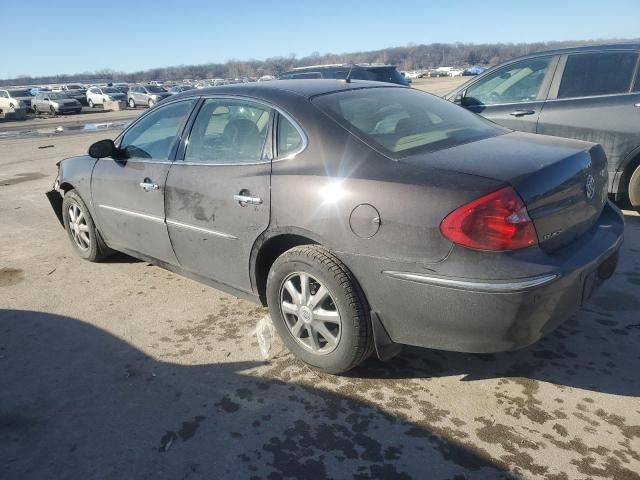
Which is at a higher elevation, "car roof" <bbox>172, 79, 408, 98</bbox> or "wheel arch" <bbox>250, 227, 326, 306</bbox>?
"car roof" <bbox>172, 79, 408, 98</bbox>

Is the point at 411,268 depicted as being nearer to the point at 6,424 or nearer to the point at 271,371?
the point at 271,371

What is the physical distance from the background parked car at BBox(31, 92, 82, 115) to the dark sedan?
3596cm

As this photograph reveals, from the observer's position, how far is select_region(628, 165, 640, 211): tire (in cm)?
529

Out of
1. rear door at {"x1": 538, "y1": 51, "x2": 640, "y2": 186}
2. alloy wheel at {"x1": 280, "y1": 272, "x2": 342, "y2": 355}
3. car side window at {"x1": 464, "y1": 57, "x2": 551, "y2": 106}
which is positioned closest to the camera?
alloy wheel at {"x1": 280, "y1": 272, "x2": 342, "y2": 355}

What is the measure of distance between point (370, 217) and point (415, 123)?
36.3 inches

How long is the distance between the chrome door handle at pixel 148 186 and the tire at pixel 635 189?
4631 millimetres

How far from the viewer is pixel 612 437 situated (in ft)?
7.82

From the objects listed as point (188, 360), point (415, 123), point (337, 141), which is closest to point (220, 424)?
point (188, 360)

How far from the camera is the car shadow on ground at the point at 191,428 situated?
2.30 meters

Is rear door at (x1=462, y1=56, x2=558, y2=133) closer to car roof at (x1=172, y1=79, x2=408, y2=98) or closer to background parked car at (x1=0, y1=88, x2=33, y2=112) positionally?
car roof at (x1=172, y1=79, x2=408, y2=98)

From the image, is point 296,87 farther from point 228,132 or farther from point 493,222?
point 493,222

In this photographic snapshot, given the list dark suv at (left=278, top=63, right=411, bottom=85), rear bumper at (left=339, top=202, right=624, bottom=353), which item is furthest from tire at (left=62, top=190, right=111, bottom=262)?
dark suv at (left=278, top=63, right=411, bottom=85)

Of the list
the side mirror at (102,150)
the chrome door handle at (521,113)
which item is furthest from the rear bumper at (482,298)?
the chrome door handle at (521,113)

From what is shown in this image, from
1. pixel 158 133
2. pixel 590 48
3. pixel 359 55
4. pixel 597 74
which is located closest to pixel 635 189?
pixel 597 74
